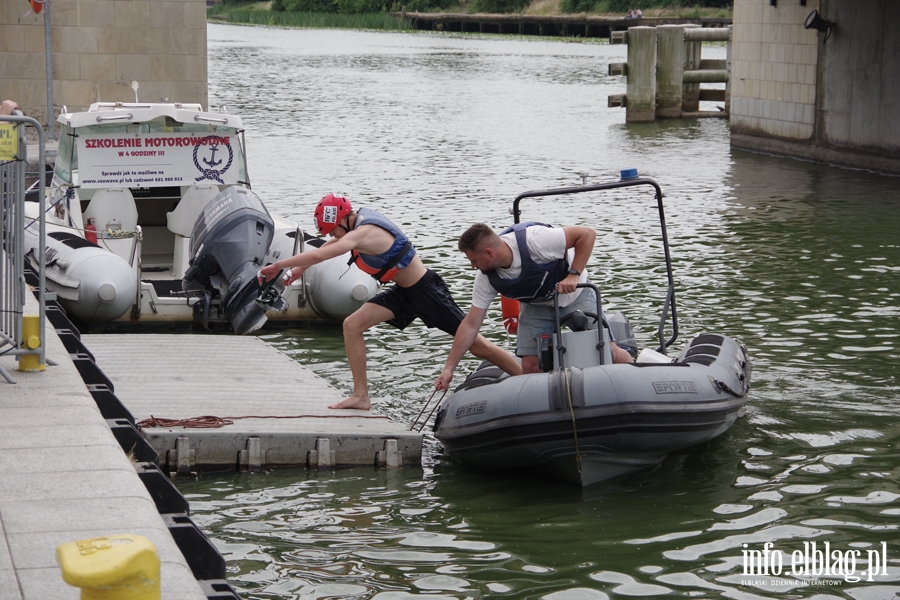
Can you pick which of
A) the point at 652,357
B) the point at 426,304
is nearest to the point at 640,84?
the point at 652,357

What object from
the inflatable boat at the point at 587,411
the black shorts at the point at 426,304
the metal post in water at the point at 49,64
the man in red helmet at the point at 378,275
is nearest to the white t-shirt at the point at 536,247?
the inflatable boat at the point at 587,411

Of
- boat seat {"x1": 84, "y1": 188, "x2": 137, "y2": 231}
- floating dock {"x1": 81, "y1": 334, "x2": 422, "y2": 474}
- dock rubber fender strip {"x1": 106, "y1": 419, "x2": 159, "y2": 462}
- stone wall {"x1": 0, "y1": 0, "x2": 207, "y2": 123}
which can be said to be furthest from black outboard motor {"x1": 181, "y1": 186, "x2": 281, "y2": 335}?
stone wall {"x1": 0, "y1": 0, "x2": 207, "y2": 123}

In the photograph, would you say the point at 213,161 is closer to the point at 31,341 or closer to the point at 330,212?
the point at 330,212

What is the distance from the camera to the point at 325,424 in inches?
307

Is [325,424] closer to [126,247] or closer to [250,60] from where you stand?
[126,247]

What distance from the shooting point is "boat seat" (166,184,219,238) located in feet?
41.7

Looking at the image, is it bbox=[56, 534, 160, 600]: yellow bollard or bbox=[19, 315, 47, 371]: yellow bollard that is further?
bbox=[19, 315, 47, 371]: yellow bollard

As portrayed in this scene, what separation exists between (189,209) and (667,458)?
6.67 m

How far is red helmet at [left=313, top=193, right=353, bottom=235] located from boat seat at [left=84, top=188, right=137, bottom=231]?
16.8 feet

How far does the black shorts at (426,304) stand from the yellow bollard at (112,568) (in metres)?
4.49

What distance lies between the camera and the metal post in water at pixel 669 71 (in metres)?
31.1

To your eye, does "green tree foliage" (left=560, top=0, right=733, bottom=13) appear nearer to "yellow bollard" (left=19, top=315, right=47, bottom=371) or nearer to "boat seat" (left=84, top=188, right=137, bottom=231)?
"boat seat" (left=84, top=188, right=137, bottom=231)

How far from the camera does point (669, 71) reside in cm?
3183

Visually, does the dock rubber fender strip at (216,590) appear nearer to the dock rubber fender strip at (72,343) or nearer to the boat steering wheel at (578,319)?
the boat steering wheel at (578,319)
